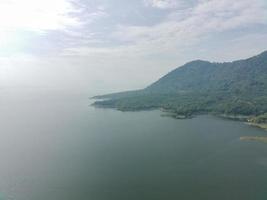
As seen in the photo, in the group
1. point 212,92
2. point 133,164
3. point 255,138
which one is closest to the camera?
point 133,164

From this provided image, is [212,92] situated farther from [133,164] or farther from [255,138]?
[133,164]

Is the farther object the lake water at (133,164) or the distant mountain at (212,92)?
the distant mountain at (212,92)

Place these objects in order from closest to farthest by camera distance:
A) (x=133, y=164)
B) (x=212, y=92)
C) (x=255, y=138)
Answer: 1. (x=133, y=164)
2. (x=255, y=138)
3. (x=212, y=92)

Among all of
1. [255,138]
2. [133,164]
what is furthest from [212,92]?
[133,164]

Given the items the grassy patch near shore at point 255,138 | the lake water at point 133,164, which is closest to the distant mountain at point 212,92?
the lake water at point 133,164

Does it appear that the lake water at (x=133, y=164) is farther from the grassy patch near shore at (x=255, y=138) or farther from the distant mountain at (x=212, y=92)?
the distant mountain at (x=212, y=92)

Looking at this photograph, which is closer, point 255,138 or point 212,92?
point 255,138

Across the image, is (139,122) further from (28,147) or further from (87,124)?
(28,147)
